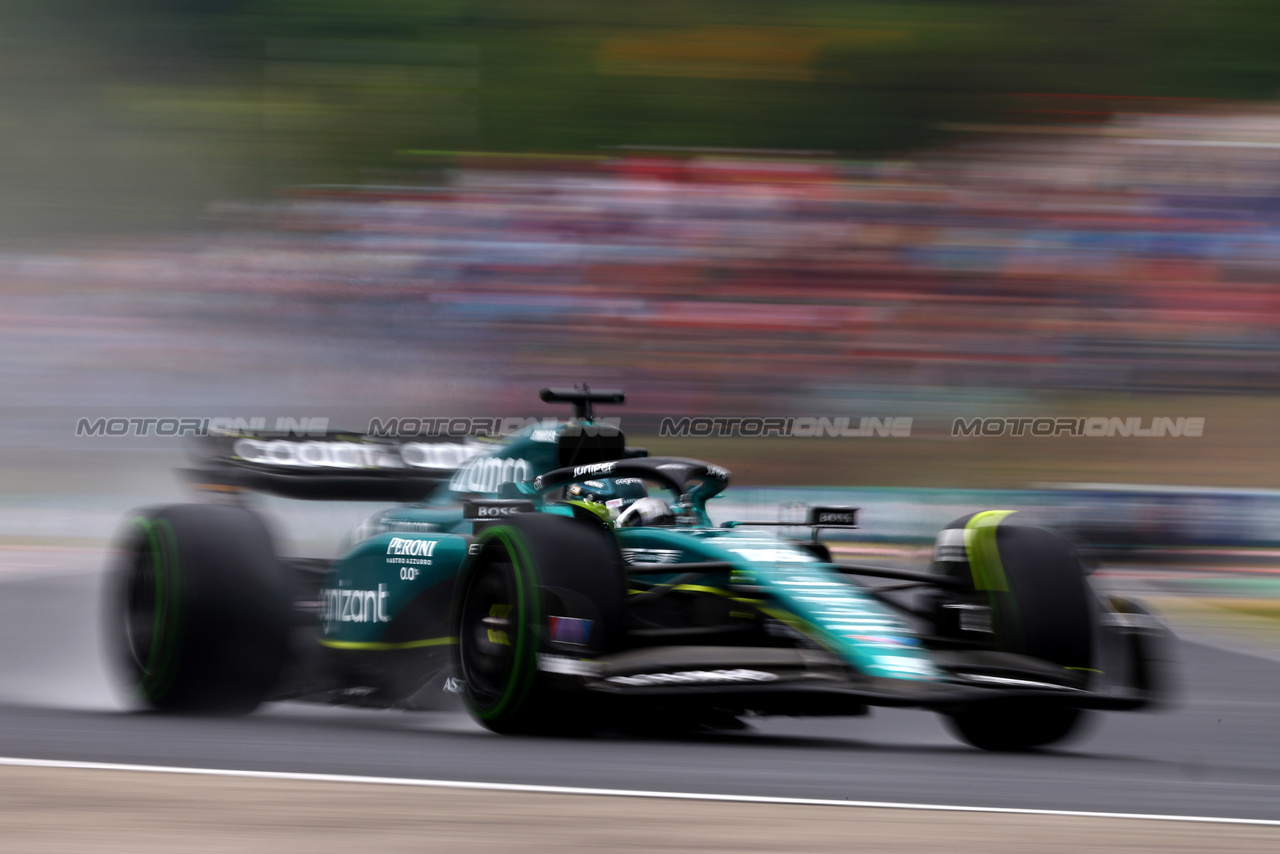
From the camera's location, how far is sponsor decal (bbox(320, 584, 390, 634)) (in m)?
6.72

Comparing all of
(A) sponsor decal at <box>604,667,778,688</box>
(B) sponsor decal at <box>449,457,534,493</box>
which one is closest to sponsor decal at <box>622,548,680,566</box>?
(A) sponsor decal at <box>604,667,778,688</box>

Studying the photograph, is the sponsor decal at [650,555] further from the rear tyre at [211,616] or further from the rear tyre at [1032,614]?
the rear tyre at [211,616]

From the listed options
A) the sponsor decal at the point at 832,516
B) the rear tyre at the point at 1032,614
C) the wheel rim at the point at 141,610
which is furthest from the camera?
the wheel rim at the point at 141,610

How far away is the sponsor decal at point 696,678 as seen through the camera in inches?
210

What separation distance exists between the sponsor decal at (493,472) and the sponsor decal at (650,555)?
933 millimetres

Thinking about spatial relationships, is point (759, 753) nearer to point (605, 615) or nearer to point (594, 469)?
point (605, 615)

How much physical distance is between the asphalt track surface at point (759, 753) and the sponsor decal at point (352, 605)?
0.40m

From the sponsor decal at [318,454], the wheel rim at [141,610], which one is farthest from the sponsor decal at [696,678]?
the sponsor decal at [318,454]

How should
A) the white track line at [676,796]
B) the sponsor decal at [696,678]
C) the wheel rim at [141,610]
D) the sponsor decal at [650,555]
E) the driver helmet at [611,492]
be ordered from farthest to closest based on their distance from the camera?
the wheel rim at [141,610] < the driver helmet at [611,492] < the sponsor decal at [650,555] < the sponsor decal at [696,678] < the white track line at [676,796]

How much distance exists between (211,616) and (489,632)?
1.32m

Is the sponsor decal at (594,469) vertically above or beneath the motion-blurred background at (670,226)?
beneath

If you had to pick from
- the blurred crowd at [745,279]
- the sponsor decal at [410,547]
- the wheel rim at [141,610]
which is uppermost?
the blurred crowd at [745,279]

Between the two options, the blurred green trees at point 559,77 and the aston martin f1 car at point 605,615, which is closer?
the aston martin f1 car at point 605,615

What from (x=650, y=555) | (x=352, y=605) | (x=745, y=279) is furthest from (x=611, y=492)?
(x=745, y=279)
